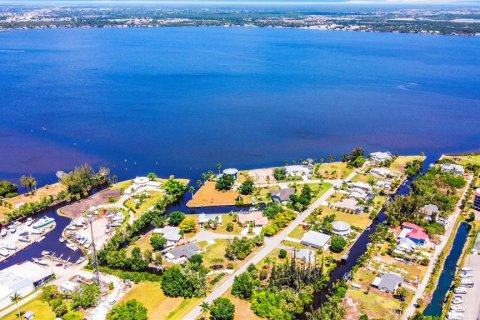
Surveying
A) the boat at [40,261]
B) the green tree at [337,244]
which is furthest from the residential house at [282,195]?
the boat at [40,261]

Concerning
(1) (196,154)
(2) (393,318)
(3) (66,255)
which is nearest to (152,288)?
(3) (66,255)

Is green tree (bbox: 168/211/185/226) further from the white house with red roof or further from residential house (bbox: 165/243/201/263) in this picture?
the white house with red roof

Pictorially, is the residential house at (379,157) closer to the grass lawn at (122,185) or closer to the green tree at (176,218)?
the green tree at (176,218)

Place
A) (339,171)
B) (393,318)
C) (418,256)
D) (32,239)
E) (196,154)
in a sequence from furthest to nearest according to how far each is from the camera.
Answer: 1. (196,154)
2. (339,171)
3. (32,239)
4. (418,256)
5. (393,318)

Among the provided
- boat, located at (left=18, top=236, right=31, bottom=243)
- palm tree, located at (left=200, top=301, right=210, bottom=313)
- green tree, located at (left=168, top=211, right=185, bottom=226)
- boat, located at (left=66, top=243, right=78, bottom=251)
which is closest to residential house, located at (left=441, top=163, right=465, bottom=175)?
green tree, located at (left=168, top=211, right=185, bottom=226)

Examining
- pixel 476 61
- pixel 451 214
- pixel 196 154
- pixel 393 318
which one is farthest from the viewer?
pixel 476 61

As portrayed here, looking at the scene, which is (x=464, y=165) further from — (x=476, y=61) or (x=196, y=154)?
(x=476, y=61)

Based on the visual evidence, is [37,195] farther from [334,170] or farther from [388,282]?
[388,282]

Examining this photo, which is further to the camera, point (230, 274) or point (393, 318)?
point (230, 274)
